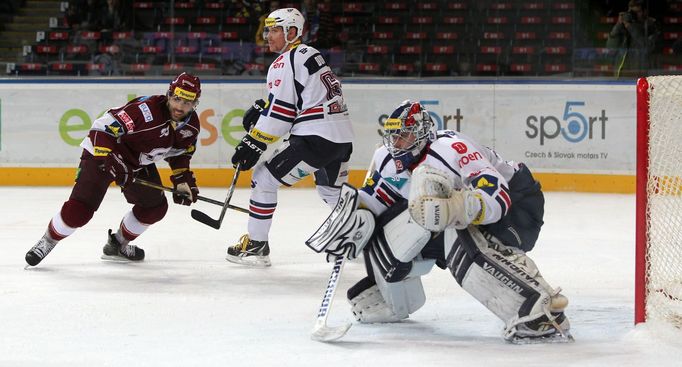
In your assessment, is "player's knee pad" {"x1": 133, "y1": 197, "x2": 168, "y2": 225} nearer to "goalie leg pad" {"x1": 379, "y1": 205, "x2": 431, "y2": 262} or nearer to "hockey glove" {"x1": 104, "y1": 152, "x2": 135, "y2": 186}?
"hockey glove" {"x1": 104, "y1": 152, "x2": 135, "y2": 186}

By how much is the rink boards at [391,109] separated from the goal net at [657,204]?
13.2 ft

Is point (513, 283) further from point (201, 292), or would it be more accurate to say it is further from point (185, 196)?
point (185, 196)

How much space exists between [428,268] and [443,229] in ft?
1.48

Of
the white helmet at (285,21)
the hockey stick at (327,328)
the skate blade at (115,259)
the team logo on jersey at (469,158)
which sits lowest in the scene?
the skate blade at (115,259)

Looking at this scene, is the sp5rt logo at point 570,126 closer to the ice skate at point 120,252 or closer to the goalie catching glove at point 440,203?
the ice skate at point 120,252

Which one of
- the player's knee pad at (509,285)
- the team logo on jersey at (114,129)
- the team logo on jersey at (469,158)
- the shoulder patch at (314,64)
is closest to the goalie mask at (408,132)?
the team logo on jersey at (469,158)

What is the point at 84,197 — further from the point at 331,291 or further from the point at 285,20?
the point at 331,291

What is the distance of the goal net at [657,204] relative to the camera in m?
3.38

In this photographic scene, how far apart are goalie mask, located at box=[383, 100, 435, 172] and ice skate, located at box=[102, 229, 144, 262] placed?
2.01 m

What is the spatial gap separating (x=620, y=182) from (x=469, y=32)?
5.64ft

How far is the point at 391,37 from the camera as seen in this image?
28.0 feet

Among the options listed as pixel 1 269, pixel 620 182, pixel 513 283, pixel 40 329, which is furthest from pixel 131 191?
pixel 620 182

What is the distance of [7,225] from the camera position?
19.9ft

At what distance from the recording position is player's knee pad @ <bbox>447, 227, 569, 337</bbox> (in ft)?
10.4
